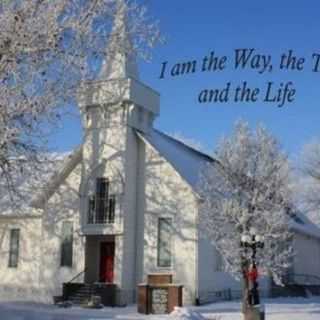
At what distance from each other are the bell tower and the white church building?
5 centimetres

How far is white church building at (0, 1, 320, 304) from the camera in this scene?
27312mm

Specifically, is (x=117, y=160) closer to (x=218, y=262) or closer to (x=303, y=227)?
(x=218, y=262)

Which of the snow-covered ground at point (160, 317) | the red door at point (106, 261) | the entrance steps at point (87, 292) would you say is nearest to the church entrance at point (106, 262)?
the red door at point (106, 261)

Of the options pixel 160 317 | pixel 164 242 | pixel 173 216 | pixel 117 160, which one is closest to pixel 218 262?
pixel 164 242

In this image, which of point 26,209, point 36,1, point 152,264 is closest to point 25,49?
point 36,1

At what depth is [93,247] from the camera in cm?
2950

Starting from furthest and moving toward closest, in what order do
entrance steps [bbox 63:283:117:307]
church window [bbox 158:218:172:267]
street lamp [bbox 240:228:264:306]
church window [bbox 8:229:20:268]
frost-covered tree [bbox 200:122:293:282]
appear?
church window [bbox 8:229:20:268] < church window [bbox 158:218:172:267] < entrance steps [bbox 63:283:117:307] < frost-covered tree [bbox 200:122:293:282] < street lamp [bbox 240:228:264:306]

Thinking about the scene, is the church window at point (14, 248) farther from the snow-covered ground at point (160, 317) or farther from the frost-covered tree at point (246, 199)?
the frost-covered tree at point (246, 199)

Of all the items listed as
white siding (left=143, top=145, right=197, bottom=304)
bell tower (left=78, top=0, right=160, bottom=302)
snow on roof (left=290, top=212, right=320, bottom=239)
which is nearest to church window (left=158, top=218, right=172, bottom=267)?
white siding (left=143, top=145, right=197, bottom=304)

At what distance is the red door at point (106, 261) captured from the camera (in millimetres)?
29047

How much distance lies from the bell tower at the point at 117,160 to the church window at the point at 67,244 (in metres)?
1.04

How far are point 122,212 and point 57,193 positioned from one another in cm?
437

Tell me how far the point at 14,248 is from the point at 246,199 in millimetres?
13415

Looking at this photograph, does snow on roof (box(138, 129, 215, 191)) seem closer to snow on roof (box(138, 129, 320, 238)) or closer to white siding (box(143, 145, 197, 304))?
snow on roof (box(138, 129, 320, 238))
